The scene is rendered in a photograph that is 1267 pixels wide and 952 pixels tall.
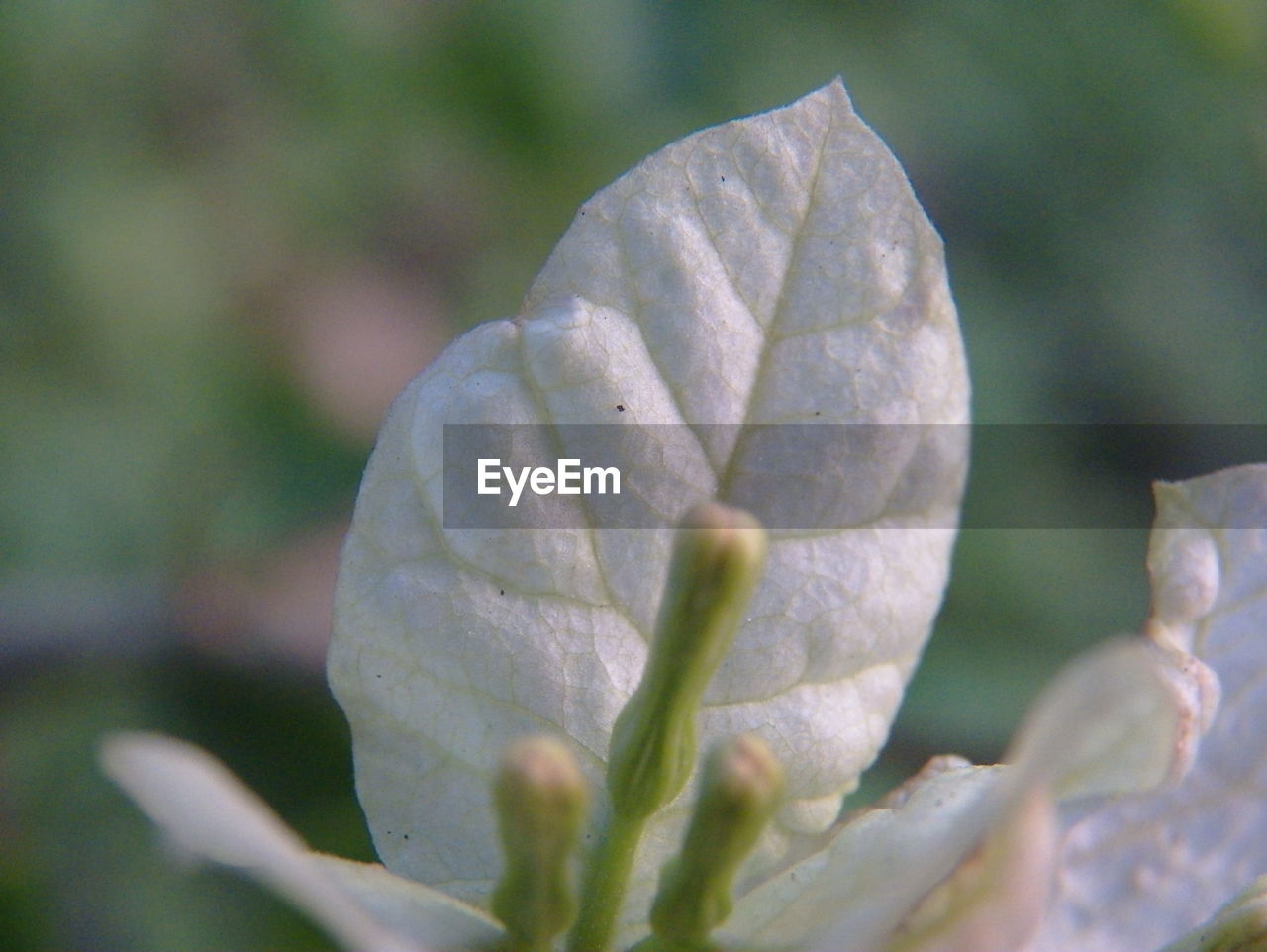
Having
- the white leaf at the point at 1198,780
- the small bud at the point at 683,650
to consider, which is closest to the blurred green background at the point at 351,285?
the white leaf at the point at 1198,780

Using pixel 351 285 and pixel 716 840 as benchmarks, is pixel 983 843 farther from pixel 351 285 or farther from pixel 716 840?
pixel 351 285

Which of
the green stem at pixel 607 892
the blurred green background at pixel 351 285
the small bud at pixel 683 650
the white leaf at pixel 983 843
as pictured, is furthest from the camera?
the blurred green background at pixel 351 285

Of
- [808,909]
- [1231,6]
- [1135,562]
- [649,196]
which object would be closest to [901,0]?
[1231,6]

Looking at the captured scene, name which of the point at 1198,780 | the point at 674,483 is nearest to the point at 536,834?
the point at 674,483

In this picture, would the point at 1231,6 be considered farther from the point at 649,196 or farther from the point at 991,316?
the point at 649,196

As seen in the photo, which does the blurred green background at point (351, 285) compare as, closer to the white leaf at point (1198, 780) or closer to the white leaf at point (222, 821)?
the white leaf at point (1198, 780)

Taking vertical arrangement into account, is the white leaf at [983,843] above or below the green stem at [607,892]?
above
